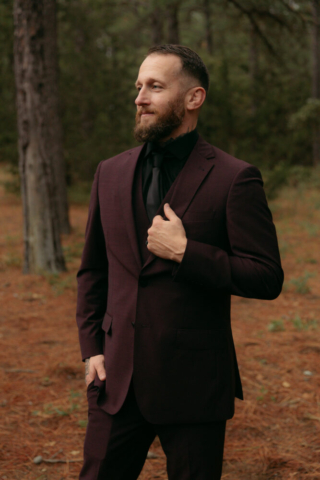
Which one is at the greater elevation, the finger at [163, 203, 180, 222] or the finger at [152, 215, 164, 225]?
the finger at [163, 203, 180, 222]

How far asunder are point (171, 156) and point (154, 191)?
0.18m

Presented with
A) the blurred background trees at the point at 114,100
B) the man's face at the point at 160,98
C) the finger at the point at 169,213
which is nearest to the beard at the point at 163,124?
the man's face at the point at 160,98

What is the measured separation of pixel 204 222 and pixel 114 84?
49.8 ft

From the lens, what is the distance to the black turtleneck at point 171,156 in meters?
2.18

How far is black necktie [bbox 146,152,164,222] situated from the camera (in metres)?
2.17

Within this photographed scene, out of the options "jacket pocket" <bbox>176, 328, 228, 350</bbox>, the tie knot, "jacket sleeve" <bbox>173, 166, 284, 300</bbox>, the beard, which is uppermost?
the beard

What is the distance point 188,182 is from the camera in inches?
82.4

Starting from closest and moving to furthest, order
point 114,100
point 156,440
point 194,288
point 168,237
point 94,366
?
point 168,237 → point 194,288 → point 94,366 → point 156,440 → point 114,100

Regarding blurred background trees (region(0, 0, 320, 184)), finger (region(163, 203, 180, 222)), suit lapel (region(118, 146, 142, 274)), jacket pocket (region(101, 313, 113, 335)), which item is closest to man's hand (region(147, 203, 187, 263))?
finger (region(163, 203, 180, 222))

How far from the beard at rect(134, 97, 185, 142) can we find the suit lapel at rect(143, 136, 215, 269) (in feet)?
0.49

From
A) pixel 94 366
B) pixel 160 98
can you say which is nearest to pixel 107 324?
pixel 94 366

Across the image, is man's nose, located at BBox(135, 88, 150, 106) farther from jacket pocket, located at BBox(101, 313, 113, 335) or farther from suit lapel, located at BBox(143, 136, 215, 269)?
jacket pocket, located at BBox(101, 313, 113, 335)

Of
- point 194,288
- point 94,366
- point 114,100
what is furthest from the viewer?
point 114,100

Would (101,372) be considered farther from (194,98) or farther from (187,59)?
(187,59)
